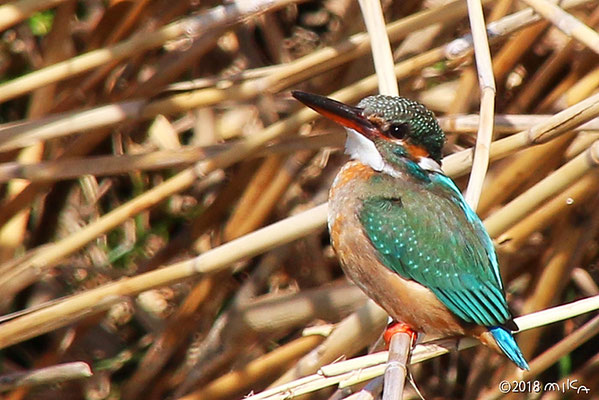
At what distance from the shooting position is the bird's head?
2.53m

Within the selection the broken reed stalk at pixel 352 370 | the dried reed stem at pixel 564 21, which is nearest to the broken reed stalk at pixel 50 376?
the broken reed stalk at pixel 352 370

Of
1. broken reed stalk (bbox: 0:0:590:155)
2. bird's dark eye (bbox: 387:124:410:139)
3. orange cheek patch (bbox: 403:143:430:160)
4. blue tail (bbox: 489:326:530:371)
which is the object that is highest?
broken reed stalk (bbox: 0:0:590:155)

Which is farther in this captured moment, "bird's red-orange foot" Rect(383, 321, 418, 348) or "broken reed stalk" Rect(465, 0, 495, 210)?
"bird's red-orange foot" Rect(383, 321, 418, 348)

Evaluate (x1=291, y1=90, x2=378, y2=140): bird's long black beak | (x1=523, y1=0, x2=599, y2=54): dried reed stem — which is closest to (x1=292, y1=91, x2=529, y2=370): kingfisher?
(x1=291, y1=90, x2=378, y2=140): bird's long black beak

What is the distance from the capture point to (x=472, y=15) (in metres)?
2.41

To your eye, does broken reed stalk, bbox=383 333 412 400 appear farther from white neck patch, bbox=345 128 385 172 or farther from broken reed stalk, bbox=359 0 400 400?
white neck patch, bbox=345 128 385 172

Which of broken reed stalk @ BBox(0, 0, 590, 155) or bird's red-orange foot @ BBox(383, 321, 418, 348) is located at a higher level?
broken reed stalk @ BBox(0, 0, 590, 155)

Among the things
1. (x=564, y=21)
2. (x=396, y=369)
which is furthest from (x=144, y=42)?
(x=396, y=369)

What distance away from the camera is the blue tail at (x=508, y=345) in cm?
228

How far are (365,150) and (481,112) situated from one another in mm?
427

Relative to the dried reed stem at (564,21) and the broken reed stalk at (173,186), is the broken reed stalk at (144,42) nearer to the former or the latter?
the broken reed stalk at (173,186)

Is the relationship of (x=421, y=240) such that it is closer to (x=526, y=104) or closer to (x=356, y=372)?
(x=356, y=372)

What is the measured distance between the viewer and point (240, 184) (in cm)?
329

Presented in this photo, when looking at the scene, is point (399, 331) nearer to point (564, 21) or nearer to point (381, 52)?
point (381, 52)
